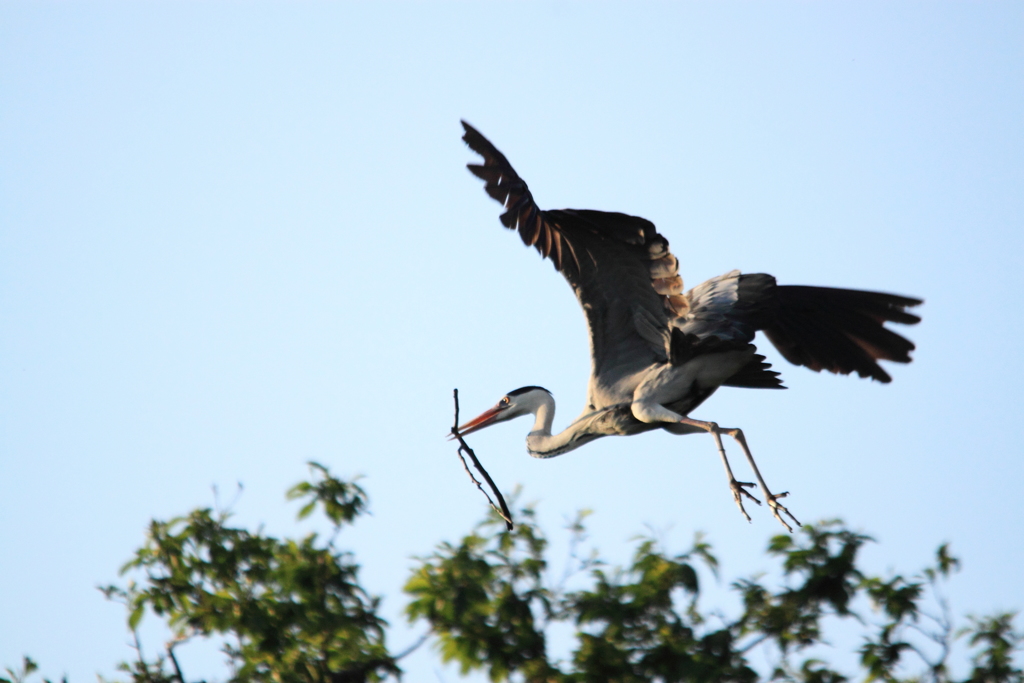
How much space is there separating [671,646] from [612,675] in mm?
524

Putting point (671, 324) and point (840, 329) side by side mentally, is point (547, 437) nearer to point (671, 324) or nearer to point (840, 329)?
point (671, 324)

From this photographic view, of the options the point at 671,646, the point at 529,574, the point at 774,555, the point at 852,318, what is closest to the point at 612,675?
the point at 671,646

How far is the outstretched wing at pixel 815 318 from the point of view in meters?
6.54

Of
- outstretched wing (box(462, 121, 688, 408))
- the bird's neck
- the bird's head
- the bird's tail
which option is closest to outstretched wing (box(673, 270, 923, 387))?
the bird's tail

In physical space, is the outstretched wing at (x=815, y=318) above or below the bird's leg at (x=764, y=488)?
above

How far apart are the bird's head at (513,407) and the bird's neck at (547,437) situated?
5 centimetres

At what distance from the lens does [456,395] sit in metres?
5.30

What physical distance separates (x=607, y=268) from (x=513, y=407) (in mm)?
1870

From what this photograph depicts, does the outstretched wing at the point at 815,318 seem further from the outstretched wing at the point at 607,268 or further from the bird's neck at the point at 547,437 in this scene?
the bird's neck at the point at 547,437

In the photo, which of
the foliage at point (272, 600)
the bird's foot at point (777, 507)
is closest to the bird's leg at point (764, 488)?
the bird's foot at point (777, 507)

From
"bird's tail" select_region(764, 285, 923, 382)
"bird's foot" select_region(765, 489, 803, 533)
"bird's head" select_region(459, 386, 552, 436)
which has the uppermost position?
"bird's head" select_region(459, 386, 552, 436)

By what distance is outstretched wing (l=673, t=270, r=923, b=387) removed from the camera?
6.54 metres

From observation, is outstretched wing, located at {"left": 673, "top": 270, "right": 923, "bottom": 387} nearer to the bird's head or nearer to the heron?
the heron

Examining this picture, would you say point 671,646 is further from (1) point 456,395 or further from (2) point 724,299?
(1) point 456,395
